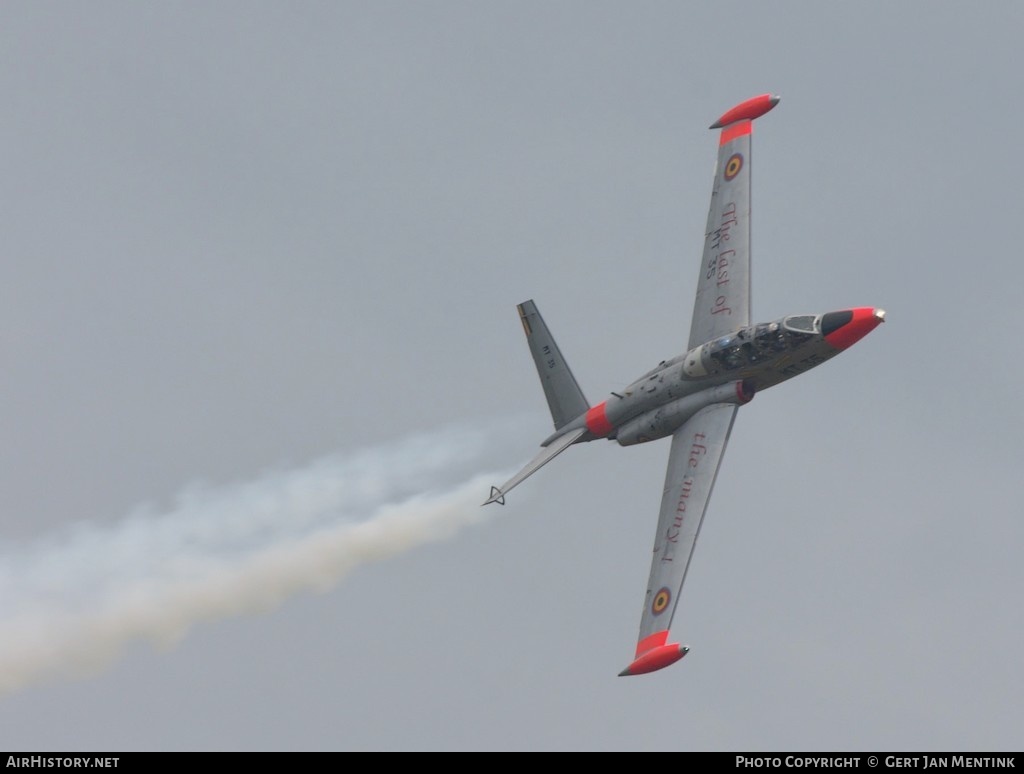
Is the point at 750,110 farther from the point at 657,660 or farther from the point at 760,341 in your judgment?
the point at 657,660

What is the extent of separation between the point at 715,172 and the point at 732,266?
5.14 meters

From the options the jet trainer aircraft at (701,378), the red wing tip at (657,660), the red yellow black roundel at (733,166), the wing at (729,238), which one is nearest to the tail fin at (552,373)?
the jet trainer aircraft at (701,378)

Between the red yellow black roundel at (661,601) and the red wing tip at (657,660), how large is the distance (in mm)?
1578

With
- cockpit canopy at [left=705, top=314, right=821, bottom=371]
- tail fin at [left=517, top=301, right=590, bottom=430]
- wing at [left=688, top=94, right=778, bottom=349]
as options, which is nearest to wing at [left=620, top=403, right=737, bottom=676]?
cockpit canopy at [left=705, top=314, right=821, bottom=371]

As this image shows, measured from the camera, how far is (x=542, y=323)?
220 feet

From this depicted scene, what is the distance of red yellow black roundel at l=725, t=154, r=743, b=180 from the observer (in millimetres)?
67062

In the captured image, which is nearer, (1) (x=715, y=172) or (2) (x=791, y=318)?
(2) (x=791, y=318)

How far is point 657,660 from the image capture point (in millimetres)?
57438

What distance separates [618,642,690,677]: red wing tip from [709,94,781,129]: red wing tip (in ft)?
77.4
